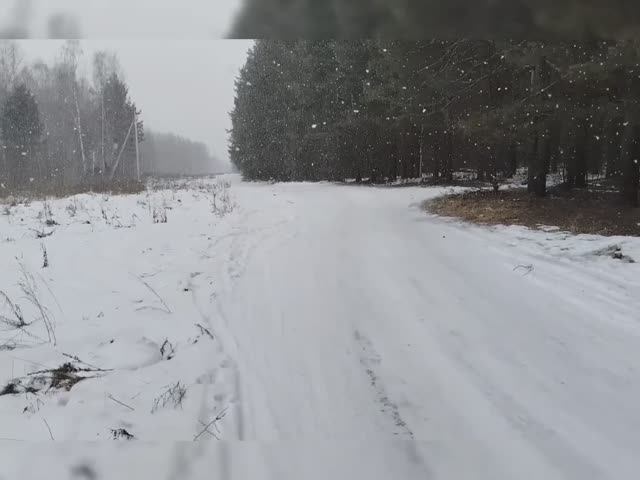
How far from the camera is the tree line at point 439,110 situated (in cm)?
808

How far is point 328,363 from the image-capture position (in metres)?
2.77

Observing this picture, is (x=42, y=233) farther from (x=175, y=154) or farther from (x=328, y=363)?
(x=175, y=154)

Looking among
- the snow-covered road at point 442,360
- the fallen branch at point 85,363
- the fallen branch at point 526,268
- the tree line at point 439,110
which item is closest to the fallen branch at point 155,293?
the snow-covered road at point 442,360

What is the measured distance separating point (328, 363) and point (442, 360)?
2.57 ft

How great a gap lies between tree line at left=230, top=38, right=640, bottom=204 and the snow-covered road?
172 centimetres

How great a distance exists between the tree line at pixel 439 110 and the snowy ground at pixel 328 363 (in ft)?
5.62

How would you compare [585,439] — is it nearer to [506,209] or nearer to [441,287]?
[441,287]

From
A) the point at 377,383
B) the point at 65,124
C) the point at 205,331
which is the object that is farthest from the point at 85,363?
the point at 65,124

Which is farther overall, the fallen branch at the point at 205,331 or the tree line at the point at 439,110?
the tree line at the point at 439,110

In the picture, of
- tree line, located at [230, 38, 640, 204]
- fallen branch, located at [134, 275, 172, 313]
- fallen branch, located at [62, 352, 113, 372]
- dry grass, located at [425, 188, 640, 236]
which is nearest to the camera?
fallen branch, located at [62, 352, 113, 372]

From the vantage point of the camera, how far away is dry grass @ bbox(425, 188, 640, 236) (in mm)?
7264

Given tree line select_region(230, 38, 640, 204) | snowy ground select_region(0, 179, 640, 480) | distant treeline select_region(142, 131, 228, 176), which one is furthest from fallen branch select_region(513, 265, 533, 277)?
distant treeline select_region(142, 131, 228, 176)

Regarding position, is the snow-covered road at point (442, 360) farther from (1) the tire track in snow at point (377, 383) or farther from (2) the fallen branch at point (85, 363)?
(2) the fallen branch at point (85, 363)

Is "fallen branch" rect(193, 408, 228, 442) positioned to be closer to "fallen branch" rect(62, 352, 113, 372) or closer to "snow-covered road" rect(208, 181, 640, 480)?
"snow-covered road" rect(208, 181, 640, 480)
